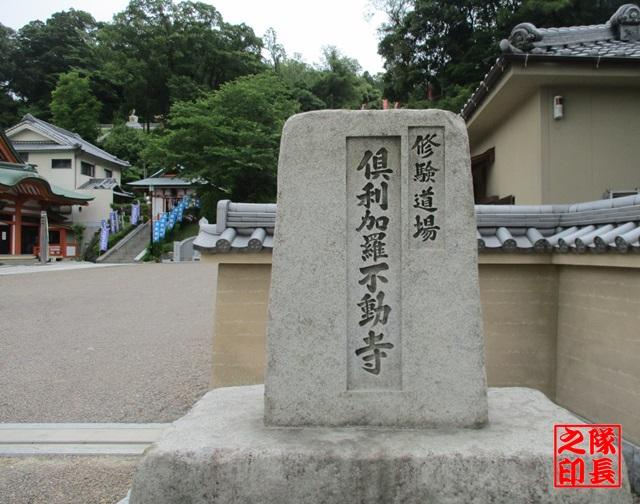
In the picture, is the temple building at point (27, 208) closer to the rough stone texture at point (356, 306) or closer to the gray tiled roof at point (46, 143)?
the gray tiled roof at point (46, 143)

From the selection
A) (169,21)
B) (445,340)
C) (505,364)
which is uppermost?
(169,21)

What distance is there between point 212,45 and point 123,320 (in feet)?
116

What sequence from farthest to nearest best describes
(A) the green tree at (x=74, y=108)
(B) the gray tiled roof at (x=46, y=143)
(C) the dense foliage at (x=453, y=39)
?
(A) the green tree at (x=74, y=108) < (B) the gray tiled roof at (x=46, y=143) < (C) the dense foliage at (x=453, y=39)

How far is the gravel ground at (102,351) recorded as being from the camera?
6.13m

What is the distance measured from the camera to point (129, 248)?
1246 inches

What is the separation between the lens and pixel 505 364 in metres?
5.05

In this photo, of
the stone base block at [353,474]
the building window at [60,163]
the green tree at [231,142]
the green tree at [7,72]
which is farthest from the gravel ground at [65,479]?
the green tree at [7,72]

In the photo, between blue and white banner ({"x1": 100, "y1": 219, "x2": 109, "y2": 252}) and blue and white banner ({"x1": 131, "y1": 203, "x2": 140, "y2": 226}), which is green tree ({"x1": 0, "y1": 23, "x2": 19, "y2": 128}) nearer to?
blue and white banner ({"x1": 131, "y1": 203, "x2": 140, "y2": 226})

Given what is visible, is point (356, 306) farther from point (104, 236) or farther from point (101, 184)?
point (101, 184)

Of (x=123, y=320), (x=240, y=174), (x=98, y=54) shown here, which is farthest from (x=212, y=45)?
(x=123, y=320)

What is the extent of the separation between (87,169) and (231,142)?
16528 millimetres

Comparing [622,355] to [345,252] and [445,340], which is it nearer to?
[445,340]

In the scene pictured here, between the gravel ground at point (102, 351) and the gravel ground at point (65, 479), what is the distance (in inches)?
49.8

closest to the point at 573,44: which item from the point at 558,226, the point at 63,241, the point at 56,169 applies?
the point at 558,226
